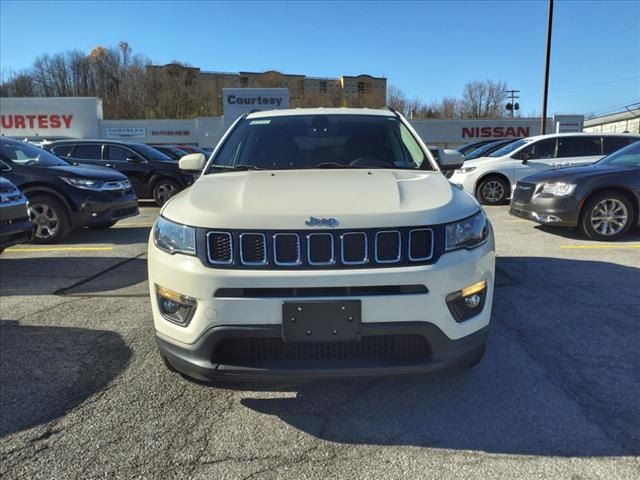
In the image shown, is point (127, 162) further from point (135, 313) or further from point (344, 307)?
point (344, 307)

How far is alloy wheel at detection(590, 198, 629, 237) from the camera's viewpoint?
714cm

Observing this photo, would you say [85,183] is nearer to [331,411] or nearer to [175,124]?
[331,411]

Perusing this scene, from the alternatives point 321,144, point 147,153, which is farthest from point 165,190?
point 321,144

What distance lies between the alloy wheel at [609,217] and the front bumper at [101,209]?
7.49 metres

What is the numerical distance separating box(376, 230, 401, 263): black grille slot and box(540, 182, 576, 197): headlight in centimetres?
577

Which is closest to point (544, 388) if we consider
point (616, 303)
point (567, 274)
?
point (616, 303)

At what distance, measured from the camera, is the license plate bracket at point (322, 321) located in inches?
89.5

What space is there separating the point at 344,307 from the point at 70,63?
246 feet

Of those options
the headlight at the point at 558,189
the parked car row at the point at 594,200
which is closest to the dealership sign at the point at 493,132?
the parked car row at the point at 594,200

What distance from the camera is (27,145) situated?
816cm

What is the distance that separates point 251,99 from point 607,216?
85.6 ft

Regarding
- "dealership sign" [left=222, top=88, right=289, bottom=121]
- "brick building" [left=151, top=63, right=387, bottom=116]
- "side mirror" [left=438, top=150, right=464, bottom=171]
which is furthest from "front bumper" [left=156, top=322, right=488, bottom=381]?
"brick building" [left=151, top=63, right=387, bottom=116]

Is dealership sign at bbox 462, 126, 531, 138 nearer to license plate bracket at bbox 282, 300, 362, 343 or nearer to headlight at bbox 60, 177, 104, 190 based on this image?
headlight at bbox 60, 177, 104, 190

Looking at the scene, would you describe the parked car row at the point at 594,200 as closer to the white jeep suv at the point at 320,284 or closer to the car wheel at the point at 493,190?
the car wheel at the point at 493,190
